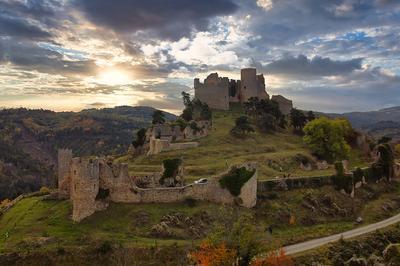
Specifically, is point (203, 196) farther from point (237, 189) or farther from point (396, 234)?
point (396, 234)

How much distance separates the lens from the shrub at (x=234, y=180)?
44781 millimetres

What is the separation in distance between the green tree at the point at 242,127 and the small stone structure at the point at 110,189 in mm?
29476

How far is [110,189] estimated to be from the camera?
40812 mm

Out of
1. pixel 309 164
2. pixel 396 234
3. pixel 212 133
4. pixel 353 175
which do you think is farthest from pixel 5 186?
pixel 396 234

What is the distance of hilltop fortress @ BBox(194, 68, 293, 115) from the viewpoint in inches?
3642

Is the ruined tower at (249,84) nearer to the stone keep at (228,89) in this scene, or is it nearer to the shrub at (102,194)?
the stone keep at (228,89)

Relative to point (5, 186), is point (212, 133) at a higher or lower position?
higher

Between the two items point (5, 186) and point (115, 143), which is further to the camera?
point (115, 143)

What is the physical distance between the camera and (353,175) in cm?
5712

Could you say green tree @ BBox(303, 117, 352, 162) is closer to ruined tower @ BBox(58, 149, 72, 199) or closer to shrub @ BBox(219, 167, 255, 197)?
shrub @ BBox(219, 167, 255, 197)

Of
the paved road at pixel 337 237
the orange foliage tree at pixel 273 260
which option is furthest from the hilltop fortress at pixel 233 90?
the orange foliage tree at pixel 273 260

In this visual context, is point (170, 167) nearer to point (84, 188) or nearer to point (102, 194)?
point (102, 194)

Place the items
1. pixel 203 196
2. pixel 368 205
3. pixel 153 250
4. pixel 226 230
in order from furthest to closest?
pixel 368 205 → pixel 203 196 → pixel 153 250 → pixel 226 230

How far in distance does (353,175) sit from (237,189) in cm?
1961
